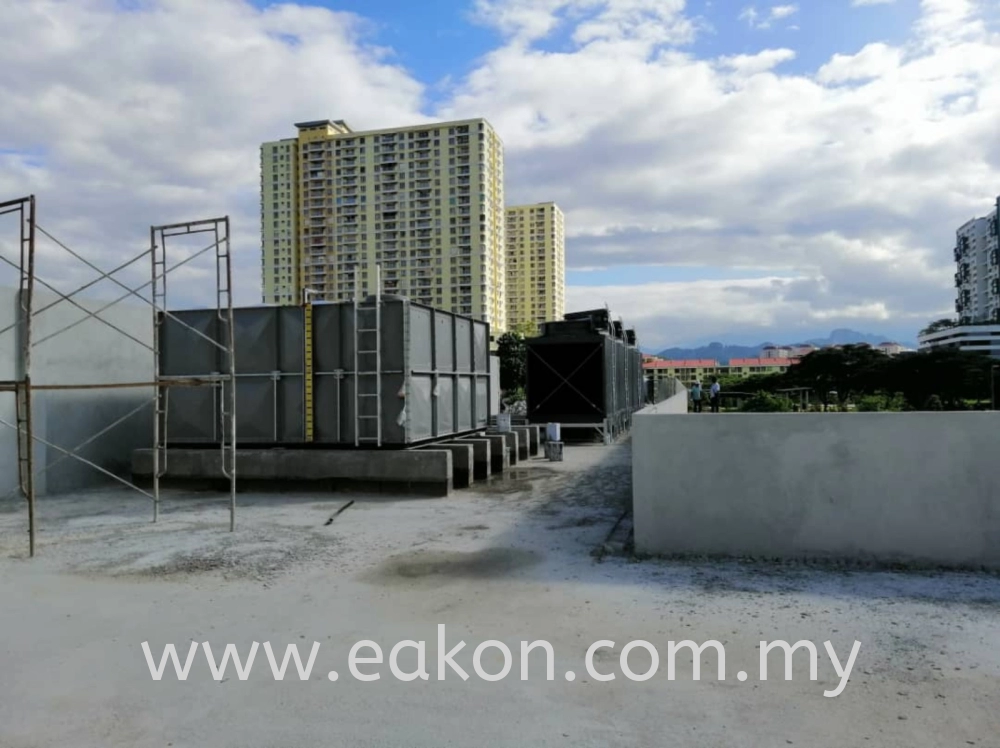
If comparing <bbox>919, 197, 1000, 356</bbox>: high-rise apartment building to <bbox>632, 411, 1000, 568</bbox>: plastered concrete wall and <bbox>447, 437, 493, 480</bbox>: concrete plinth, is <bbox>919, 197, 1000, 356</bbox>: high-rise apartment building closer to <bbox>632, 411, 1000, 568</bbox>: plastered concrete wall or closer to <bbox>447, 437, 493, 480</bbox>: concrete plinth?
<bbox>447, 437, 493, 480</bbox>: concrete plinth

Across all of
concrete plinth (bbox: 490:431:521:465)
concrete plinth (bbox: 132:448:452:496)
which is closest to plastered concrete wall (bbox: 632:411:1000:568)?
concrete plinth (bbox: 132:448:452:496)

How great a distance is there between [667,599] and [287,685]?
302 cm

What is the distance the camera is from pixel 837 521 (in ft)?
22.3

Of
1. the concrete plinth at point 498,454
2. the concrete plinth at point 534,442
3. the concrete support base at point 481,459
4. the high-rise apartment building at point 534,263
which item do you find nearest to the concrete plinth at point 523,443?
the concrete plinth at point 534,442

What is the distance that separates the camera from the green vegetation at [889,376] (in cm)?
3102

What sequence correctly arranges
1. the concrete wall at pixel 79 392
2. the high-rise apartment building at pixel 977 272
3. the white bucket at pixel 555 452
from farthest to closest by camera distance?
the high-rise apartment building at pixel 977 272 < the white bucket at pixel 555 452 < the concrete wall at pixel 79 392

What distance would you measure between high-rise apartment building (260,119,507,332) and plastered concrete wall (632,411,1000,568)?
316 ft

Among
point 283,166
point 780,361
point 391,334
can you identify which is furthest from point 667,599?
point 780,361

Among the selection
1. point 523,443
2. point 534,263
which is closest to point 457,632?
point 523,443

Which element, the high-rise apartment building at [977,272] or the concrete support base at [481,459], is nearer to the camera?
the concrete support base at [481,459]

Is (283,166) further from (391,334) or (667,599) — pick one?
(667,599)

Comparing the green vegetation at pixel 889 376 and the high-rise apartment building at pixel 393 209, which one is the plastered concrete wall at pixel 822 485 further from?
the high-rise apartment building at pixel 393 209

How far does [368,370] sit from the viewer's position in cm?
1224

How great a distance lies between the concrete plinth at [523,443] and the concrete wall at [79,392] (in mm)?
7887
